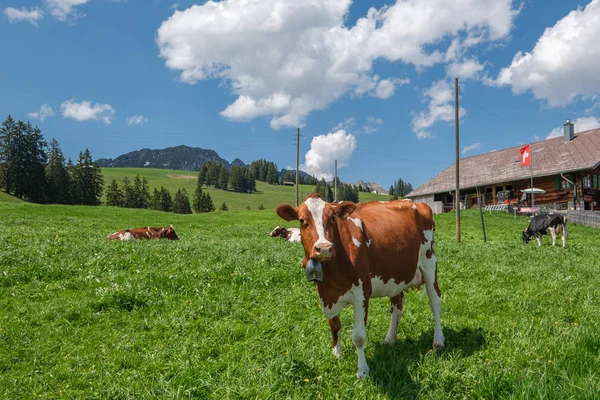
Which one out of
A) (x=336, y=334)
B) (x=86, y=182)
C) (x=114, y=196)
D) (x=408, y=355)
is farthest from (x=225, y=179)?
(x=408, y=355)

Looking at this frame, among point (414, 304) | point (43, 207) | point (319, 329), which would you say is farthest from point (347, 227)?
point (43, 207)

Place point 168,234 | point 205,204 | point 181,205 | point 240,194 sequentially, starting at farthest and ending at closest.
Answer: point 240,194
point 181,205
point 205,204
point 168,234

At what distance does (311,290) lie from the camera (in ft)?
26.9

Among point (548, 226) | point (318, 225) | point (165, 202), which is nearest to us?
point (318, 225)

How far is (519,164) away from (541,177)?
15.3 ft

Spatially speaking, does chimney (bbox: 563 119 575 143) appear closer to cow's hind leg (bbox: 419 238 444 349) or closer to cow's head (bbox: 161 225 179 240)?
cow's head (bbox: 161 225 179 240)

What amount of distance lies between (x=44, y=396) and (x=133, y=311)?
2.32 meters

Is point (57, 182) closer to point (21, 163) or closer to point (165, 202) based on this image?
point (21, 163)

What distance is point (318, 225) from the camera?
4262 mm

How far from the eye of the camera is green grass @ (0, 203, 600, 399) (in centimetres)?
427

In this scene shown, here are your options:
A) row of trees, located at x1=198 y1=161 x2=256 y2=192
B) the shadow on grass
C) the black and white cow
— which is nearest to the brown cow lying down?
the shadow on grass

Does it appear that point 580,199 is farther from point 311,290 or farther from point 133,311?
point 133,311

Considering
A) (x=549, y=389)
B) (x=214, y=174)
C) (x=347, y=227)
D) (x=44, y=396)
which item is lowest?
(x=44, y=396)

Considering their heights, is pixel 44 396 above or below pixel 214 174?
below
